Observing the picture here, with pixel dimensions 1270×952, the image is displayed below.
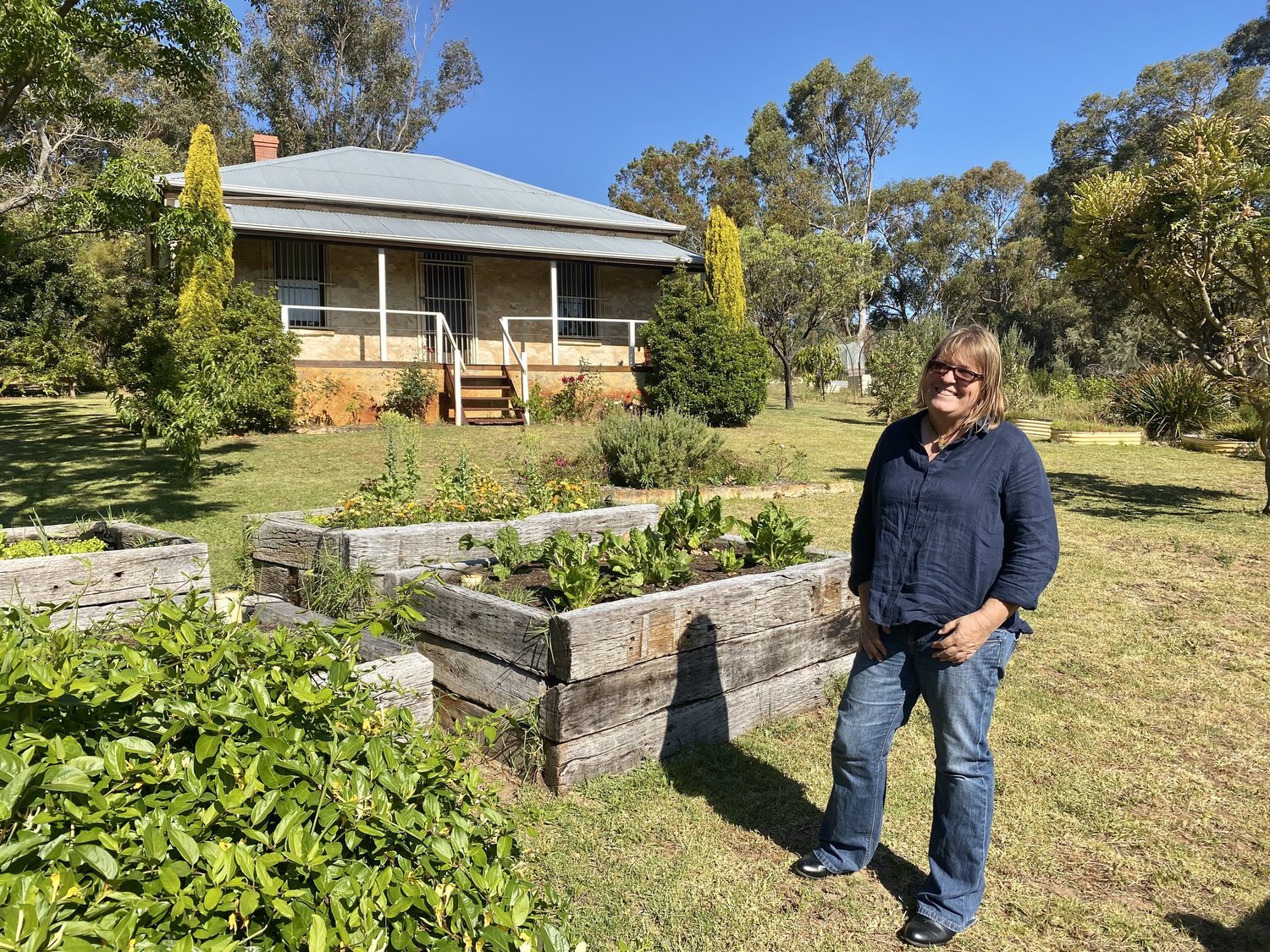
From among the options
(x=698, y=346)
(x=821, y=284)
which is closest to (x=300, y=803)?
(x=698, y=346)

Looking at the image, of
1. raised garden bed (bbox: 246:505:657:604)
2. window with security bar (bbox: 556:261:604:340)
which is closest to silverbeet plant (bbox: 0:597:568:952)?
raised garden bed (bbox: 246:505:657:604)

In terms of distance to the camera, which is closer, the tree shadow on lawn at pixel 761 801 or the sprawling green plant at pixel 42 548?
the tree shadow on lawn at pixel 761 801

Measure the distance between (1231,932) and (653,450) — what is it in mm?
6980

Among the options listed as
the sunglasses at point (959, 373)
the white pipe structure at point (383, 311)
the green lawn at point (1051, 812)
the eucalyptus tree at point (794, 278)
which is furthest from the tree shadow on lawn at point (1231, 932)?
the eucalyptus tree at point (794, 278)

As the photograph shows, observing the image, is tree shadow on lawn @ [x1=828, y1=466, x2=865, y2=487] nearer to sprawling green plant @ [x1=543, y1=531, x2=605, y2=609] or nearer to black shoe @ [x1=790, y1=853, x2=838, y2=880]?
sprawling green plant @ [x1=543, y1=531, x2=605, y2=609]

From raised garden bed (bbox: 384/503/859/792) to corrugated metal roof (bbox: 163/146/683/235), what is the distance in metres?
16.1

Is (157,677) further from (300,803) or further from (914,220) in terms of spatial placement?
(914,220)

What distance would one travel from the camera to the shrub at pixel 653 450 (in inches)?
358

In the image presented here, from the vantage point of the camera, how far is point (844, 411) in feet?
79.2

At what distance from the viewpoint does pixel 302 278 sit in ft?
57.8

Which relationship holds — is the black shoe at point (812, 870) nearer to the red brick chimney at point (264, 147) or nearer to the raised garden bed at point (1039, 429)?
the raised garden bed at point (1039, 429)

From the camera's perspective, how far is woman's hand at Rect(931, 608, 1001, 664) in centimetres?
245

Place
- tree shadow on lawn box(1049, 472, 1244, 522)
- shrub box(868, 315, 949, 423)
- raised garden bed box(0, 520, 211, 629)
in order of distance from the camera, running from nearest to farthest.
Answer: raised garden bed box(0, 520, 211, 629) → tree shadow on lawn box(1049, 472, 1244, 522) → shrub box(868, 315, 949, 423)

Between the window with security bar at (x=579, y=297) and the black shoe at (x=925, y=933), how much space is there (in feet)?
61.5
